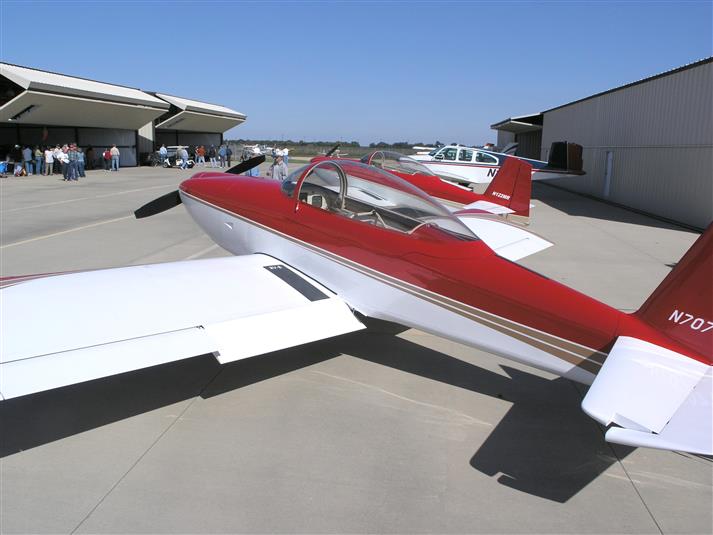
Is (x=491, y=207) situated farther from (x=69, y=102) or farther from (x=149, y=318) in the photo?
(x=69, y=102)

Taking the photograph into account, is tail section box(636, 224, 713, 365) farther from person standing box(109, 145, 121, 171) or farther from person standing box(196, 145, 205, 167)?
person standing box(196, 145, 205, 167)

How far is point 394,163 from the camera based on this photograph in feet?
42.9

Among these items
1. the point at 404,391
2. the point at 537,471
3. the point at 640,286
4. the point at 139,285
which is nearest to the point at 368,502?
the point at 537,471

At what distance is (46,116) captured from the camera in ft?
82.6

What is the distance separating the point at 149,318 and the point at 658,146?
58.2 ft

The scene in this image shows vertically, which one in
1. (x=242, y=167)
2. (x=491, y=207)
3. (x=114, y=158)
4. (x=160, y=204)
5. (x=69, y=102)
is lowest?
(x=491, y=207)

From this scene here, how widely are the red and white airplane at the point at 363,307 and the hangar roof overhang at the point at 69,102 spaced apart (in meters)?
21.7

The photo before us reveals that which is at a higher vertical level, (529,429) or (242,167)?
(242,167)

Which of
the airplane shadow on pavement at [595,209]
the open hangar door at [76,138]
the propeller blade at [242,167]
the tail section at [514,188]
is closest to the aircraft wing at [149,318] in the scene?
the propeller blade at [242,167]

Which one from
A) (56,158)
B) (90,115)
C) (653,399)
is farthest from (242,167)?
(90,115)

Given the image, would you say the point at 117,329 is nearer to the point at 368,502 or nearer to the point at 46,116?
the point at 368,502

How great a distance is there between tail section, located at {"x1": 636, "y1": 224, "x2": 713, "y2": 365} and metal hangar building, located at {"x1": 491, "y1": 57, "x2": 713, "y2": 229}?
12.7 metres

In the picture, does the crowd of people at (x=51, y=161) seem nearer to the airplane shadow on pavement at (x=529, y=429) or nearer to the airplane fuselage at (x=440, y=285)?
the airplane fuselage at (x=440, y=285)

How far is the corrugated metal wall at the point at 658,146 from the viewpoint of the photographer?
14703 mm
